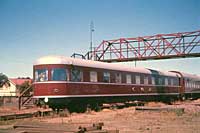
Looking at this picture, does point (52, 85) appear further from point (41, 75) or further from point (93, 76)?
point (93, 76)

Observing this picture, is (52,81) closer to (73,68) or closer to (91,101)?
(73,68)

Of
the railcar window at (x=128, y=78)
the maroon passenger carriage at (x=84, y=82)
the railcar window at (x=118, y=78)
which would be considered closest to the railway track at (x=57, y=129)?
the maroon passenger carriage at (x=84, y=82)

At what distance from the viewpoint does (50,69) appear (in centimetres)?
2070

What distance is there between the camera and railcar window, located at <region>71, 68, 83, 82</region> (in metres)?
20.8

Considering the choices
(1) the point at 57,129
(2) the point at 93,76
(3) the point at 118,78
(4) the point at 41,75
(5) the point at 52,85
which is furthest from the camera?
(3) the point at 118,78

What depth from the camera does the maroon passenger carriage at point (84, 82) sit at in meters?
20.4

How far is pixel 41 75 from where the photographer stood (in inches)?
826

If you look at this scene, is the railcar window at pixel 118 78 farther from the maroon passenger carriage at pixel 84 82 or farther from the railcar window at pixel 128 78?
the railcar window at pixel 128 78

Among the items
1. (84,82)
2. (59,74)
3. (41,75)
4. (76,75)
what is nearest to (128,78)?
(84,82)

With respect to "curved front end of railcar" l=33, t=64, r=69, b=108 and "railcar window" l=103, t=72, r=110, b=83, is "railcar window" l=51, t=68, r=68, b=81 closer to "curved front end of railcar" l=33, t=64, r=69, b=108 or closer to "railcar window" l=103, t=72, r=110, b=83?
"curved front end of railcar" l=33, t=64, r=69, b=108

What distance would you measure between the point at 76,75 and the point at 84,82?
2.50 feet

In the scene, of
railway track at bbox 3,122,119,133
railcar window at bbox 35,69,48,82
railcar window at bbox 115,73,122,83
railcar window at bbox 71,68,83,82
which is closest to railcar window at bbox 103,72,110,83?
railcar window at bbox 115,73,122,83

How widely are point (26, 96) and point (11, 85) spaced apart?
45304mm

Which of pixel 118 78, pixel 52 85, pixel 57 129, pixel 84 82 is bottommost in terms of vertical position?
pixel 57 129
